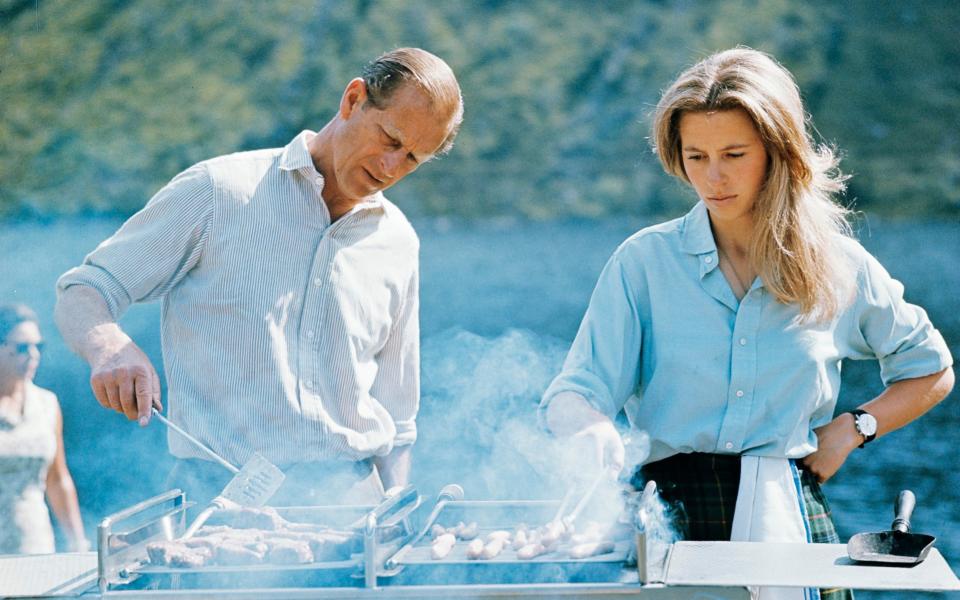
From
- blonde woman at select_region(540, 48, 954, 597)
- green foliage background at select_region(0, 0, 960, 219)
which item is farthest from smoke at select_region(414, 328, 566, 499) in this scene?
green foliage background at select_region(0, 0, 960, 219)

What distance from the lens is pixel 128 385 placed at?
258 cm

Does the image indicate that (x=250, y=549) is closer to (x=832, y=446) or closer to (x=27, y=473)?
(x=832, y=446)

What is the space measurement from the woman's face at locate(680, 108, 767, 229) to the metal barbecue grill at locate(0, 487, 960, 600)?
0.79 m

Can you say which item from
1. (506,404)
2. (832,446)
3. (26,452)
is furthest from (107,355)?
(26,452)

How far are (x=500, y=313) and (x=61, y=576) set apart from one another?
1177 inches

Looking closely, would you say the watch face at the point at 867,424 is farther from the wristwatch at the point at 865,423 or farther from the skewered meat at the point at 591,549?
the skewered meat at the point at 591,549

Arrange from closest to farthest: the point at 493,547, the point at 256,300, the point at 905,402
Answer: the point at 493,547
the point at 905,402
the point at 256,300

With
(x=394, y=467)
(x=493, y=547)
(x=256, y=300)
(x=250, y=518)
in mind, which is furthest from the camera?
(x=394, y=467)

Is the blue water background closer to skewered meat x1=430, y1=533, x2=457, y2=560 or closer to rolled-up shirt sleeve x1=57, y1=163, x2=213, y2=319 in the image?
skewered meat x1=430, y1=533, x2=457, y2=560

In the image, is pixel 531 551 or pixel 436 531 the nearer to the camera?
pixel 531 551

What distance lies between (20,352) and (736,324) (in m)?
4.02

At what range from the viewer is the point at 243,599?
7.25 feet

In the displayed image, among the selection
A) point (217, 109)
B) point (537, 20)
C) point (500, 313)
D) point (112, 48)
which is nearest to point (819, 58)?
point (537, 20)

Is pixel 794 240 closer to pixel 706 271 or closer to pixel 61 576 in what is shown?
pixel 706 271
